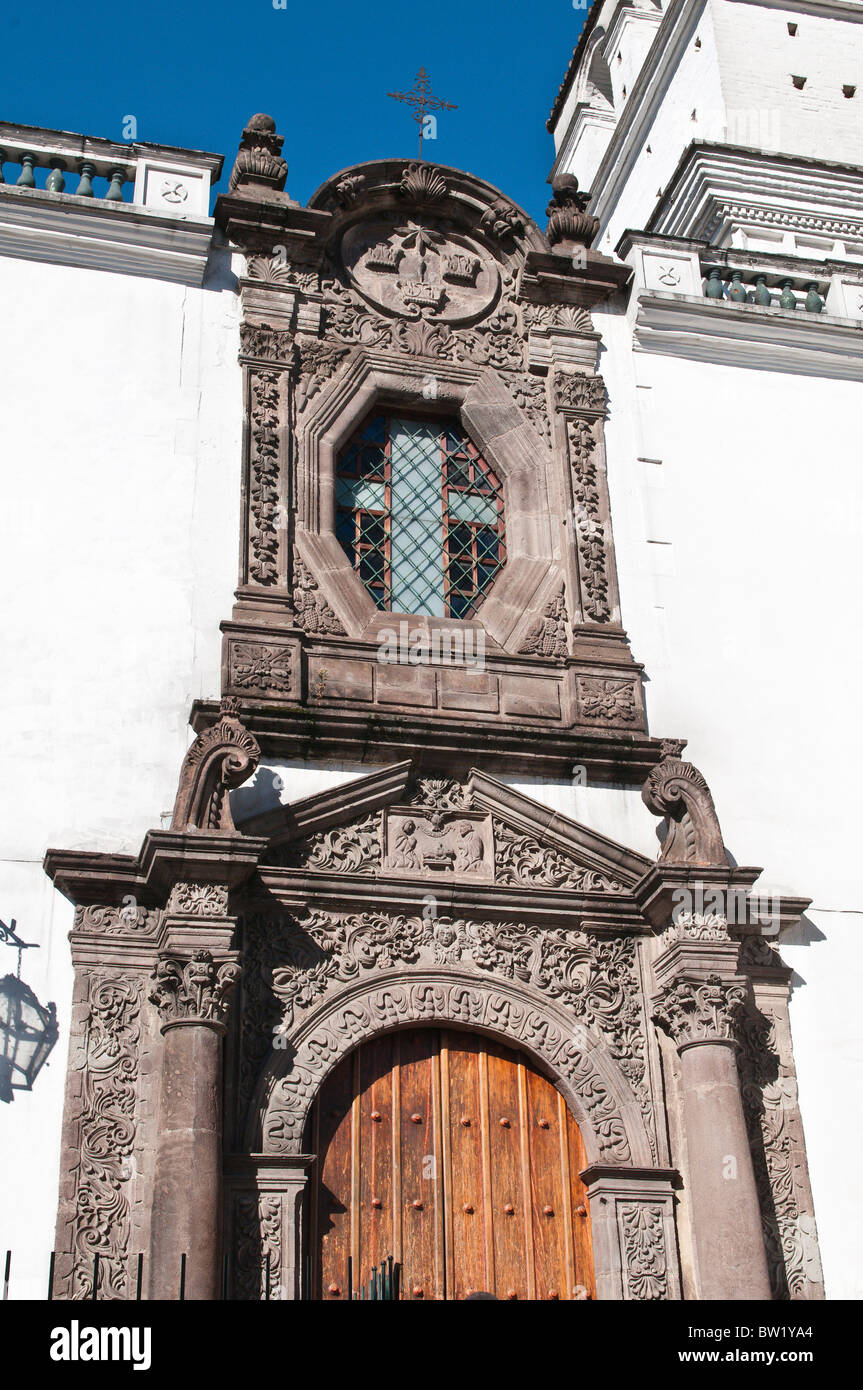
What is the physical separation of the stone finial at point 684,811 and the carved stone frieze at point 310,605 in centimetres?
216

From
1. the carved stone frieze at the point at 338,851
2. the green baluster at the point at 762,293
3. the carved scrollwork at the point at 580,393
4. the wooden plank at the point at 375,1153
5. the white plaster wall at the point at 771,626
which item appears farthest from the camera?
the green baluster at the point at 762,293

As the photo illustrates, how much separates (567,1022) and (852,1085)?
1.74 meters

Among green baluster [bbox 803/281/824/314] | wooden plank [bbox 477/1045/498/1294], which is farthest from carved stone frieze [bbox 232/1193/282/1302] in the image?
green baluster [bbox 803/281/824/314]

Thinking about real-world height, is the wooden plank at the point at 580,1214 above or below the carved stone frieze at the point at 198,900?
below

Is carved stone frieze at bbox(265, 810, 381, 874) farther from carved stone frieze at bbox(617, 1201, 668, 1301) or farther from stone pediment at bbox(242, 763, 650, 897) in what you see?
carved stone frieze at bbox(617, 1201, 668, 1301)

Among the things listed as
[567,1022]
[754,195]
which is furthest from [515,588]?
[754,195]

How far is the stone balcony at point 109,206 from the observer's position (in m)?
10.4

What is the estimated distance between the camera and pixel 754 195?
17.5 meters

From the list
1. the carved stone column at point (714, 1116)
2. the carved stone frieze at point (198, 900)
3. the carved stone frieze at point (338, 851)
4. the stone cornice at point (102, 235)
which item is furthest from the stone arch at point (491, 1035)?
the stone cornice at point (102, 235)

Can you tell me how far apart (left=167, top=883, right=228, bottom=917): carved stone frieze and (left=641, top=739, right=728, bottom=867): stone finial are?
260 cm

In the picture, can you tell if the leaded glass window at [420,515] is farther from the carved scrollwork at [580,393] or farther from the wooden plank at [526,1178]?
the wooden plank at [526,1178]

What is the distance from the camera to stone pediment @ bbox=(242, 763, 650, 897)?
9.08m

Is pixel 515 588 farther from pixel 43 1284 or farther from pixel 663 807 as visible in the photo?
pixel 43 1284
